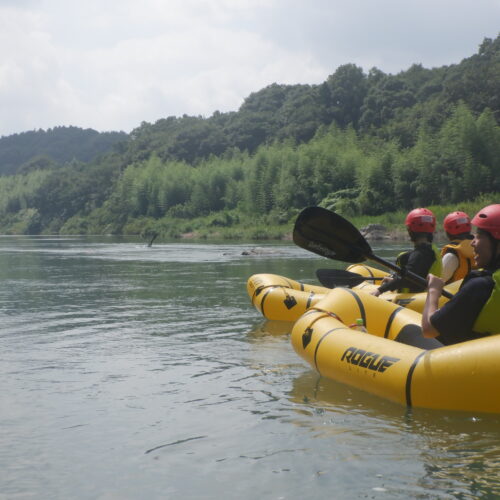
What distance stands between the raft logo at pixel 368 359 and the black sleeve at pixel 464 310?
0.51m

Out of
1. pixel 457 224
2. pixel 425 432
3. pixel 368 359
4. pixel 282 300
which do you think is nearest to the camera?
pixel 425 432

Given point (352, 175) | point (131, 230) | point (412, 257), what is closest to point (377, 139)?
point (352, 175)

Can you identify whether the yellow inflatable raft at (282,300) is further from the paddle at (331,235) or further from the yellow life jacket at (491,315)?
the yellow life jacket at (491,315)

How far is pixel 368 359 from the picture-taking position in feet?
16.0

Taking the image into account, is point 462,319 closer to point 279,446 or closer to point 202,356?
point 279,446

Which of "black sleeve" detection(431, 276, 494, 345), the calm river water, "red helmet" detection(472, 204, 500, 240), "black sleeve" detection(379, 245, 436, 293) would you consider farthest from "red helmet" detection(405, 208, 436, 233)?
"red helmet" detection(472, 204, 500, 240)

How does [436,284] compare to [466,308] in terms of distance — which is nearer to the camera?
[466,308]

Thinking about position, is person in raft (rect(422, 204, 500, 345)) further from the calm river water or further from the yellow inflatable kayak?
the yellow inflatable kayak

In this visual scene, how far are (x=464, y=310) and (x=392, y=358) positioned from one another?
72 centimetres

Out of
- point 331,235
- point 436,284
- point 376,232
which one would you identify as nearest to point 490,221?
point 436,284

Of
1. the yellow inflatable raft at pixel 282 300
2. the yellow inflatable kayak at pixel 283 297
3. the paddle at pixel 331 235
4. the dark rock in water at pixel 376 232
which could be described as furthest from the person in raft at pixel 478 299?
the dark rock in water at pixel 376 232

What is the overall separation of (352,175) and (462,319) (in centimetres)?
5226

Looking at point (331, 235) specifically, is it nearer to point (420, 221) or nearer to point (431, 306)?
point (420, 221)

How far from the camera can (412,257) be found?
21.1ft
